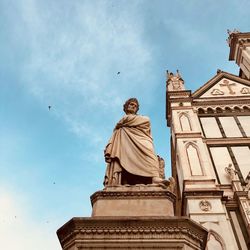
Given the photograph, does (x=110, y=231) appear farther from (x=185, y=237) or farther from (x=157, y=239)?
(x=185, y=237)

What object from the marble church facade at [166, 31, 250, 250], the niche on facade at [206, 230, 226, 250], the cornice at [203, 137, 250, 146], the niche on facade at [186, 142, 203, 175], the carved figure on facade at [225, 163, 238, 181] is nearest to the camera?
the niche on facade at [206, 230, 226, 250]

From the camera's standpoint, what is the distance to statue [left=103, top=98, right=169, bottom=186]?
16.0 ft

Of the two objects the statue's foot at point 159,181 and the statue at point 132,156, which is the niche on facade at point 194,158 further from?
the statue's foot at point 159,181

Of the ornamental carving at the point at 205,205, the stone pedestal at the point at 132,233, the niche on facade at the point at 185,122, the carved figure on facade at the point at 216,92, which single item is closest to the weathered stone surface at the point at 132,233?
the stone pedestal at the point at 132,233

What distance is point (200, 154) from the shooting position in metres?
13.1

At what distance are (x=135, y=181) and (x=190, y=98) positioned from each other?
12700 mm

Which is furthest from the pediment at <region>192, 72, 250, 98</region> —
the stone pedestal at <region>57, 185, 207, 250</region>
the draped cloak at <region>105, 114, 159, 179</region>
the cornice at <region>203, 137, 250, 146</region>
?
the stone pedestal at <region>57, 185, 207, 250</region>

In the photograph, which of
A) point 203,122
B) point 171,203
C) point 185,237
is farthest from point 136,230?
point 203,122

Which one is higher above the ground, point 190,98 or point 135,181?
point 190,98

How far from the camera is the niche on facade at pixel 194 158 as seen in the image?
12258mm

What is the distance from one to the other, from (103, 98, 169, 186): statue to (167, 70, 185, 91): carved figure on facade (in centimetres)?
1237

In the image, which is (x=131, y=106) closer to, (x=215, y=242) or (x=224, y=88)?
(x=215, y=242)

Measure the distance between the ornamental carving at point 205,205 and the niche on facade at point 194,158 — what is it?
1.58m

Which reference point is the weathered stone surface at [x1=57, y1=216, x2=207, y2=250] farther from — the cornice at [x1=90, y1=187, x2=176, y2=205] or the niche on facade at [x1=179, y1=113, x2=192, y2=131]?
the niche on facade at [x1=179, y1=113, x2=192, y2=131]
